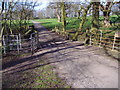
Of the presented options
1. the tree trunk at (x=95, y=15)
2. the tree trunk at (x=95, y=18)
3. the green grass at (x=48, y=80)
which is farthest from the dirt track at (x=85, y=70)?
the tree trunk at (x=95, y=15)

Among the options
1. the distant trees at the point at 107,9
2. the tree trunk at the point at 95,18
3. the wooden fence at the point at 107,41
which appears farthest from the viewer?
the distant trees at the point at 107,9

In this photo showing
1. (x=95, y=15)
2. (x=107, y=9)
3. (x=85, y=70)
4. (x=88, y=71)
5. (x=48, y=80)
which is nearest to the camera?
(x=48, y=80)

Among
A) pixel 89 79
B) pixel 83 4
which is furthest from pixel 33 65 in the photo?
pixel 83 4

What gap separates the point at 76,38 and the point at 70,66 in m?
7.55

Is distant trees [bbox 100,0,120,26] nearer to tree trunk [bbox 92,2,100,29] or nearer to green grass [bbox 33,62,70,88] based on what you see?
tree trunk [bbox 92,2,100,29]

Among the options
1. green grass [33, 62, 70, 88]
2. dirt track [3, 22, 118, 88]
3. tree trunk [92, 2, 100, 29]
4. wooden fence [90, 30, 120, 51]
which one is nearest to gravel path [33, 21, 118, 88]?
dirt track [3, 22, 118, 88]

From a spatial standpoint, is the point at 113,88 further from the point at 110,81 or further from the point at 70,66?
the point at 70,66

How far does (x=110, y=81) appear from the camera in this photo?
15.5 ft

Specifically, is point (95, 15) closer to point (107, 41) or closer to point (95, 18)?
point (95, 18)

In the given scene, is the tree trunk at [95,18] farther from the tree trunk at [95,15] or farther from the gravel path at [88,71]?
the gravel path at [88,71]

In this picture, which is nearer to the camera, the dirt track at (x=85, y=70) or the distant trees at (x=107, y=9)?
the dirt track at (x=85, y=70)

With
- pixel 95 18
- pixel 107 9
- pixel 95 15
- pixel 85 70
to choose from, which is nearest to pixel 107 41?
pixel 95 18

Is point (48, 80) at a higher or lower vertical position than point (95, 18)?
lower

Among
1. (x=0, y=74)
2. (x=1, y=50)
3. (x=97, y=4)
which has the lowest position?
(x=0, y=74)
